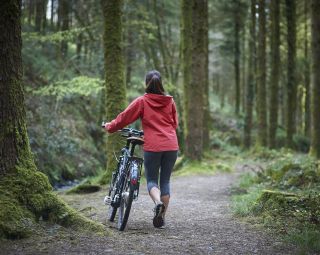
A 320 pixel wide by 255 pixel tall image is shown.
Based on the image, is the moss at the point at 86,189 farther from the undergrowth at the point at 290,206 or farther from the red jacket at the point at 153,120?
the red jacket at the point at 153,120

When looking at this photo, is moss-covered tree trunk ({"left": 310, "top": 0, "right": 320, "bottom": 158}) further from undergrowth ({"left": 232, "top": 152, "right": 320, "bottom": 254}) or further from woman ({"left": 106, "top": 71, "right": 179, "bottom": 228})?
woman ({"left": 106, "top": 71, "right": 179, "bottom": 228})

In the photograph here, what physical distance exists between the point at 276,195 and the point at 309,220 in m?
1.24

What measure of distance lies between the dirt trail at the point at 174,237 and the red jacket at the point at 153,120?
4.13ft

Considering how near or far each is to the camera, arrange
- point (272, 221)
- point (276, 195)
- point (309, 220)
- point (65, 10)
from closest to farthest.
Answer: point (309, 220) → point (272, 221) → point (276, 195) → point (65, 10)

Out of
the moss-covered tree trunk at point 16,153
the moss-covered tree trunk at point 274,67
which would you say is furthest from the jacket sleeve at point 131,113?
the moss-covered tree trunk at point 274,67

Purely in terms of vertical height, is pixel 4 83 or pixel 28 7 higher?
pixel 28 7

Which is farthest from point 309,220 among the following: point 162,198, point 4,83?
point 4,83

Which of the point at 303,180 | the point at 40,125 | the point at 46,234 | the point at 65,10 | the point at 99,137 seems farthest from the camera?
the point at 99,137

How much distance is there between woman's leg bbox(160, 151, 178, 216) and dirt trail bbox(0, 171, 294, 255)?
0.51 metres

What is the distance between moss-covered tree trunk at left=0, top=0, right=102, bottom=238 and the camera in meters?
5.57

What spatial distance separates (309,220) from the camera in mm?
6770

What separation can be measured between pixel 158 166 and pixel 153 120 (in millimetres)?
681

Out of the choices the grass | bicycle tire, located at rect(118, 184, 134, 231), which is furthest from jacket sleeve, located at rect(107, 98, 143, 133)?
the grass

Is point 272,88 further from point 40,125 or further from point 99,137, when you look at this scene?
point 40,125
